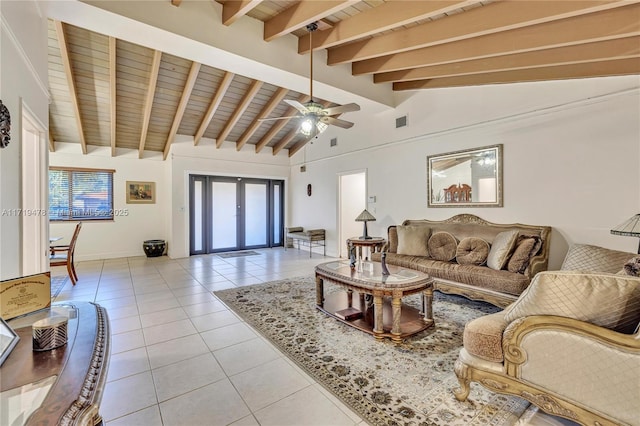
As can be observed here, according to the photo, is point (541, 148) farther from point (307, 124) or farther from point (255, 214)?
point (255, 214)

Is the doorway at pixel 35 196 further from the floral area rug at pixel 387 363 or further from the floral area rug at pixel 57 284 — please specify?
the floral area rug at pixel 387 363

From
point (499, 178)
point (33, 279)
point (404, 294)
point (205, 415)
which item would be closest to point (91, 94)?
point (33, 279)

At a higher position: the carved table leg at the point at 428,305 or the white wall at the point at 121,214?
the white wall at the point at 121,214

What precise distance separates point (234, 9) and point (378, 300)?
141 inches

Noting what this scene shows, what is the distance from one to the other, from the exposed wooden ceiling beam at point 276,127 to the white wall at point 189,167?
1.20 feet

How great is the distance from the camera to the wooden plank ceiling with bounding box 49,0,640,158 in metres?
2.85

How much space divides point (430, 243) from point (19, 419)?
4.68 meters

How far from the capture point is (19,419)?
788 millimetres

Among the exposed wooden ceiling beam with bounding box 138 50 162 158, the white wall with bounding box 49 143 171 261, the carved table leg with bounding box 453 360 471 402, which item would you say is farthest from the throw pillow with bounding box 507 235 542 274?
the white wall with bounding box 49 143 171 261

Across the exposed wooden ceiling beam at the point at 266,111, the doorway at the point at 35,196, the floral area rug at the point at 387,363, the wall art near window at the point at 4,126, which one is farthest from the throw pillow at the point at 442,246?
the doorway at the point at 35,196

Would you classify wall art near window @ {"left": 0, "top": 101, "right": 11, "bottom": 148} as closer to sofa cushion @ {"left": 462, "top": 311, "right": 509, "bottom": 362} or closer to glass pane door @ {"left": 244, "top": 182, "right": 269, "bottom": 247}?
sofa cushion @ {"left": 462, "top": 311, "right": 509, "bottom": 362}

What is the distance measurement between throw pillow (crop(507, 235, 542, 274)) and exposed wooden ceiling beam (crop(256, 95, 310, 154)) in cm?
470

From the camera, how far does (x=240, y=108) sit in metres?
6.00

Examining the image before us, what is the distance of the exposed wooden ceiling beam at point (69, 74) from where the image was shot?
12.0 ft
